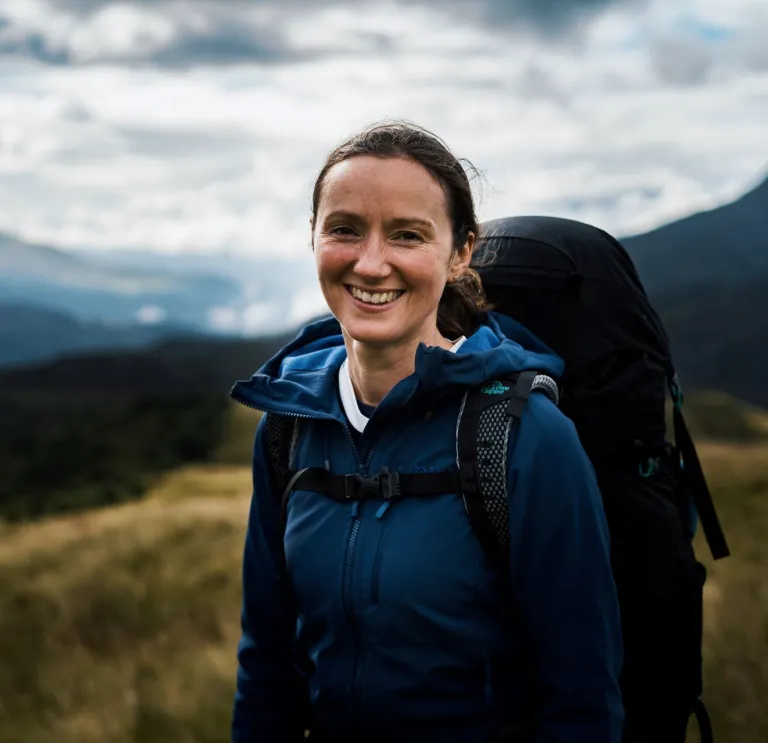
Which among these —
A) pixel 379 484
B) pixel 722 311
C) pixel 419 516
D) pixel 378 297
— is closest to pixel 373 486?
pixel 379 484

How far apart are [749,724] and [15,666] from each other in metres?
6.27

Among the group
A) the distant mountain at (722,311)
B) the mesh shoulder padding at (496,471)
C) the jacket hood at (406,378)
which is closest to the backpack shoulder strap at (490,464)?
the mesh shoulder padding at (496,471)

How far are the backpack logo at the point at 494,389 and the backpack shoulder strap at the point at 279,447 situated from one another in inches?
32.2

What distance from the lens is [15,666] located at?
8.15 m

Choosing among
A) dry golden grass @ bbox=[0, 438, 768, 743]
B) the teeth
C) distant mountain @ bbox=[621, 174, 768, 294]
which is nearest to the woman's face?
the teeth

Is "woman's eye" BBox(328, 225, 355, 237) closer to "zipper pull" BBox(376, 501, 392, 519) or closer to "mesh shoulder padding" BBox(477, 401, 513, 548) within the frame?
"mesh shoulder padding" BBox(477, 401, 513, 548)

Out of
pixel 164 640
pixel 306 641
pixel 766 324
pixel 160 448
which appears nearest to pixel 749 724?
pixel 306 641

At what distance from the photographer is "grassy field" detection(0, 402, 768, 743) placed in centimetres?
664

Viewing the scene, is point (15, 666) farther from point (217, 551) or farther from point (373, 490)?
Answer: point (373, 490)

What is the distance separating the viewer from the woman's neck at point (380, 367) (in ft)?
10.4

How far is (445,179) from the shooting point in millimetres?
3096

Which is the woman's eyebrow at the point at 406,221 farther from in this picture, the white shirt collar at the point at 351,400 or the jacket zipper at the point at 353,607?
the jacket zipper at the point at 353,607

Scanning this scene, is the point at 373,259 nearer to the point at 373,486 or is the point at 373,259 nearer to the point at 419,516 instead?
the point at 373,486

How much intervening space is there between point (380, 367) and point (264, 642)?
125 cm
